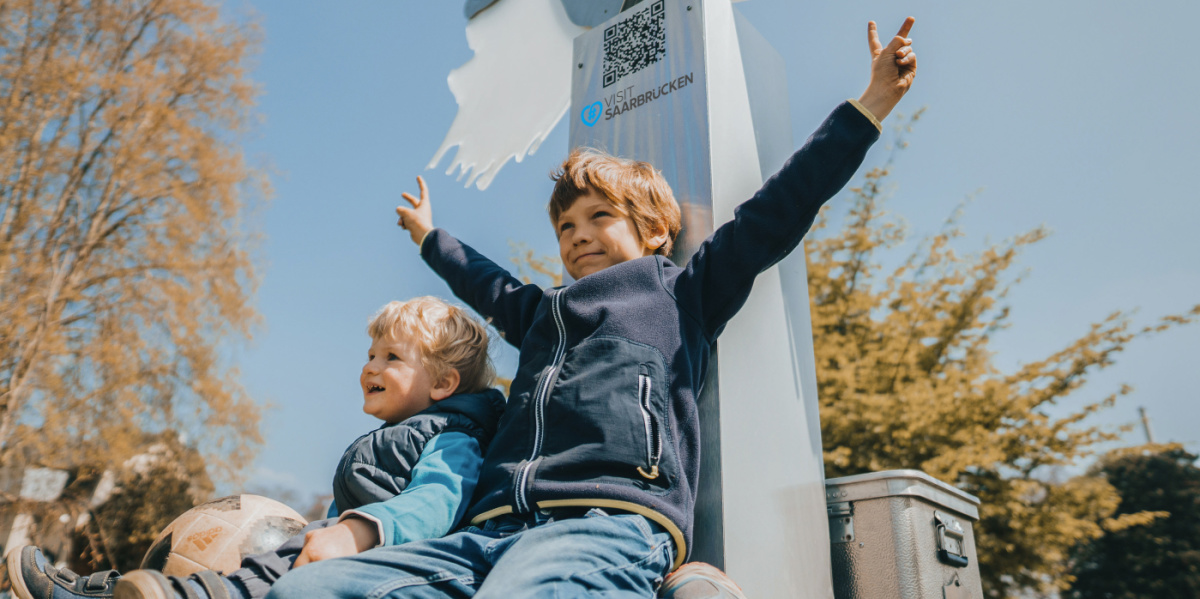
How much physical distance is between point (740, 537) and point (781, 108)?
1.96 metres

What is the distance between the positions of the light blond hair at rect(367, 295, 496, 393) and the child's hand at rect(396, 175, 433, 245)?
2.17ft

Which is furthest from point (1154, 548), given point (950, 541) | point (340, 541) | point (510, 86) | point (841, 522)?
point (340, 541)

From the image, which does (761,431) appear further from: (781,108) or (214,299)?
(214,299)

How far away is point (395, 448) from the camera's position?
225 cm

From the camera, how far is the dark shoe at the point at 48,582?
195 cm

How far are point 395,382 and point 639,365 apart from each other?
0.91m

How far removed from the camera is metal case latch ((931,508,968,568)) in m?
2.57

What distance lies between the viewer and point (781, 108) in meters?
3.34

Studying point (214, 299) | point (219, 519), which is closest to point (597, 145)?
point (219, 519)

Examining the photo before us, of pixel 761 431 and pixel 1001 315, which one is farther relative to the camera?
pixel 1001 315

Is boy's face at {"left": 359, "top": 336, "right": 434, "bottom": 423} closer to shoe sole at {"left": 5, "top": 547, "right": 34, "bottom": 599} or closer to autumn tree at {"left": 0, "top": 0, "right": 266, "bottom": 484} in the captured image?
shoe sole at {"left": 5, "top": 547, "right": 34, "bottom": 599}

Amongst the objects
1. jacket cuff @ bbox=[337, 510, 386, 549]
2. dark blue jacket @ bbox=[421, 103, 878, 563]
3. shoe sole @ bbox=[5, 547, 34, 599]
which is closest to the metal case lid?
dark blue jacket @ bbox=[421, 103, 878, 563]

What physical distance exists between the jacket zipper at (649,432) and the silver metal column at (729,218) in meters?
0.37

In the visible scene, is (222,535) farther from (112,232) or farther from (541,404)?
(112,232)
